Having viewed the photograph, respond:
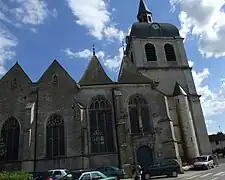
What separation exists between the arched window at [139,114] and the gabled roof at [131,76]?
1900 mm

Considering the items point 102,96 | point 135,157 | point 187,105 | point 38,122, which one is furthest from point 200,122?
point 38,122

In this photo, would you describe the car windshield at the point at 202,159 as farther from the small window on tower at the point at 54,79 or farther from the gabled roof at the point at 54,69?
the small window on tower at the point at 54,79

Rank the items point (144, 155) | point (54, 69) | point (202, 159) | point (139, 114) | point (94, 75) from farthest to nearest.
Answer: point (94, 75) < point (54, 69) < point (139, 114) < point (202, 159) < point (144, 155)

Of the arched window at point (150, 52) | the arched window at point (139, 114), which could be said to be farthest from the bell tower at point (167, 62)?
the arched window at point (139, 114)

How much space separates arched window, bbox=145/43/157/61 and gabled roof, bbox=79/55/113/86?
24.2 ft

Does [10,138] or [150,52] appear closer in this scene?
[10,138]

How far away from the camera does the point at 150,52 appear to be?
31.0m

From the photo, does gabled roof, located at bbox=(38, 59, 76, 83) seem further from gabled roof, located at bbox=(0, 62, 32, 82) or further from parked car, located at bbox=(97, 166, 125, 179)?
parked car, located at bbox=(97, 166, 125, 179)

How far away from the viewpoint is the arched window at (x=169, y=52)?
31.0 m

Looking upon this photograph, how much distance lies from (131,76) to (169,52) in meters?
8.43

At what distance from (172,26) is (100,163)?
22.5m

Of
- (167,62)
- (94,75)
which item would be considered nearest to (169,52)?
(167,62)

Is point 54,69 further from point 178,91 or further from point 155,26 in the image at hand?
point 155,26

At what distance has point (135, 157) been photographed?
70.9 feet
